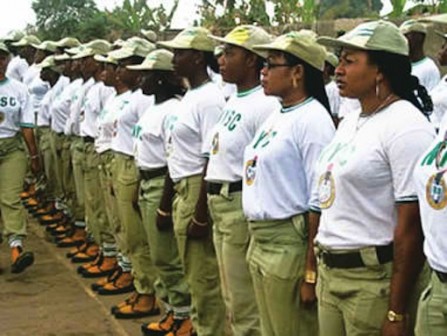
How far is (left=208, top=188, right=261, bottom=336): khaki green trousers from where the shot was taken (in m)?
4.28

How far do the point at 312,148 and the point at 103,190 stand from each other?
370 centimetres

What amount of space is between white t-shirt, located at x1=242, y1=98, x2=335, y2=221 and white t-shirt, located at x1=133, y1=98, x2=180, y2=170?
1678 mm

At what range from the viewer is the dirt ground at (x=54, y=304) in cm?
595

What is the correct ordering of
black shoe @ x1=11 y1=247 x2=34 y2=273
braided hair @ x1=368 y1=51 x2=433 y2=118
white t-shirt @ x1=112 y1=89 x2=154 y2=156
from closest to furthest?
braided hair @ x1=368 y1=51 x2=433 y2=118 < white t-shirt @ x1=112 y1=89 x2=154 y2=156 < black shoe @ x1=11 y1=247 x2=34 y2=273

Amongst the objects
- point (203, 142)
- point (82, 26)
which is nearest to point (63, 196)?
point (203, 142)

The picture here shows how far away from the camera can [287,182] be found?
368 cm

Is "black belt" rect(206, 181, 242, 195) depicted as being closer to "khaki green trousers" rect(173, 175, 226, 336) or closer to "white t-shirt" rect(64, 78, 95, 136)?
"khaki green trousers" rect(173, 175, 226, 336)

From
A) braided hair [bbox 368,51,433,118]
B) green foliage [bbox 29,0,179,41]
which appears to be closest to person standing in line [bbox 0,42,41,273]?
braided hair [bbox 368,51,433,118]

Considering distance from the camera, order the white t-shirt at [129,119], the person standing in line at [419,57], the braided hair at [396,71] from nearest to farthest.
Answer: the braided hair at [396,71]
the white t-shirt at [129,119]
the person standing in line at [419,57]

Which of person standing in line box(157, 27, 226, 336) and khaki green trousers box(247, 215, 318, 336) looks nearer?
khaki green trousers box(247, 215, 318, 336)

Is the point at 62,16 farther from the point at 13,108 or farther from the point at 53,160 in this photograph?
the point at 13,108

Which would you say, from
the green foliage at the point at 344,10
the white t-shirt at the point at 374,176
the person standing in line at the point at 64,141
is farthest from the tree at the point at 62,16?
the white t-shirt at the point at 374,176

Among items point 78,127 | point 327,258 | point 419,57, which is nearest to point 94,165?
point 78,127

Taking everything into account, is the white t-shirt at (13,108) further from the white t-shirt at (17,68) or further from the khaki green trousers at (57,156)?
the white t-shirt at (17,68)
